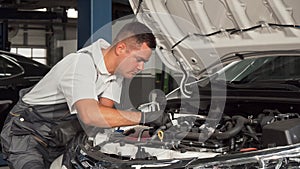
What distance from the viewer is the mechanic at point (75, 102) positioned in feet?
7.29

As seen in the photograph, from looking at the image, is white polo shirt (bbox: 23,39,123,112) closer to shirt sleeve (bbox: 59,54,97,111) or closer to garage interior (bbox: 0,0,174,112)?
shirt sleeve (bbox: 59,54,97,111)

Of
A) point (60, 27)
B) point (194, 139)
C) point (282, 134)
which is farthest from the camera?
point (60, 27)

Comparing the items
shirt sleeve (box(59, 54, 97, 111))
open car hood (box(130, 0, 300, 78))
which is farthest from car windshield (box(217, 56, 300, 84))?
shirt sleeve (box(59, 54, 97, 111))

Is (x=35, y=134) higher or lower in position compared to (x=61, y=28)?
lower

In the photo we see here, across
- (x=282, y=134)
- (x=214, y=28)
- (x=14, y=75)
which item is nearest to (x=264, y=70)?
(x=214, y=28)

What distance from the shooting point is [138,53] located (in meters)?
2.30

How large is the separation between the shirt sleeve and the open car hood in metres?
0.73

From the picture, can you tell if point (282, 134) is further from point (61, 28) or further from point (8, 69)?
point (61, 28)

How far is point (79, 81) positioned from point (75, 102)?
9cm

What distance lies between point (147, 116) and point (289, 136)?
66cm

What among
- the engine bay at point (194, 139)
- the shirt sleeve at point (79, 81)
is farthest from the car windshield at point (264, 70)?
the shirt sleeve at point (79, 81)

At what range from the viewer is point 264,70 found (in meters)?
3.13

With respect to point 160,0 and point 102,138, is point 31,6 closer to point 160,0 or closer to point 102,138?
point 160,0

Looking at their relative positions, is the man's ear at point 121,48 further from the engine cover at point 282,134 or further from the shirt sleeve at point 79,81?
the engine cover at point 282,134
